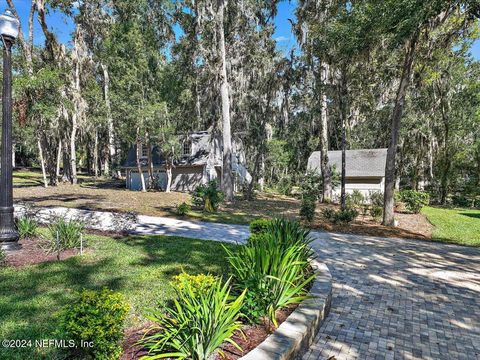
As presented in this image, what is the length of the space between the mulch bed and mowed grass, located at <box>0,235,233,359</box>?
301mm

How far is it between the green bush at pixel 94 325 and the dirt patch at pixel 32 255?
147 inches

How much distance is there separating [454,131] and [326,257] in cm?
2207

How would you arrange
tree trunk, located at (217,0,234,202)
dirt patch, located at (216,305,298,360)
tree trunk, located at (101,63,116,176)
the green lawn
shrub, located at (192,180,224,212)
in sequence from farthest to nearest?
tree trunk, located at (101,63,116,176) < tree trunk, located at (217,0,234,202) < shrub, located at (192,180,224,212) < the green lawn < dirt patch, located at (216,305,298,360)

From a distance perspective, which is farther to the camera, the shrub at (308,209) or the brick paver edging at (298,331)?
the shrub at (308,209)

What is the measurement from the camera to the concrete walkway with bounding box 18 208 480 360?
3047mm

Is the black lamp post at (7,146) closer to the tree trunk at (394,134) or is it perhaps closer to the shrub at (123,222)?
the shrub at (123,222)

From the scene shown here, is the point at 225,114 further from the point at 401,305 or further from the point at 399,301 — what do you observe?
the point at 401,305

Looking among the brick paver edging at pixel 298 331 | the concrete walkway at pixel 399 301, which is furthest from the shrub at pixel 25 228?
the brick paver edging at pixel 298 331

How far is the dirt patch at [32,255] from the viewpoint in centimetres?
514

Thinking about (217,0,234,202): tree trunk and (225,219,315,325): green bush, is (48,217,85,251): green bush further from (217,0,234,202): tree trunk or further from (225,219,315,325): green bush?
(217,0,234,202): tree trunk

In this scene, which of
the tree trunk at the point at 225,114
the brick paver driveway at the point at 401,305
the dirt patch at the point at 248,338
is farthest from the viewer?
the tree trunk at the point at 225,114

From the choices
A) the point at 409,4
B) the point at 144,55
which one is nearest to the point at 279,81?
the point at 144,55

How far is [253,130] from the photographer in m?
28.2

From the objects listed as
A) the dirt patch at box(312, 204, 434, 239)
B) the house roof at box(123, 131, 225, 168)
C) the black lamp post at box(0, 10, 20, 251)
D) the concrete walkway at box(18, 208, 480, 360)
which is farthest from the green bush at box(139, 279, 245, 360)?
the house roof at box(123, 131, 225, 168)
